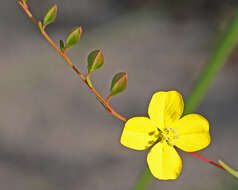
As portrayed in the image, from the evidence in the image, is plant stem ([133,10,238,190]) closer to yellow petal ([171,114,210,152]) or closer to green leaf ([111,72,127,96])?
yellow petal ([171,114,210,152])

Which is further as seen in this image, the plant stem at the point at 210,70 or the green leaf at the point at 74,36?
the plant stem at the point at 210,70

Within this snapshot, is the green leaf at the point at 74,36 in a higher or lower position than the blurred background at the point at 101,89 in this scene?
higher

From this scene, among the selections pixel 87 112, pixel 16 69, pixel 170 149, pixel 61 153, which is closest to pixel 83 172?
pixel 61 153

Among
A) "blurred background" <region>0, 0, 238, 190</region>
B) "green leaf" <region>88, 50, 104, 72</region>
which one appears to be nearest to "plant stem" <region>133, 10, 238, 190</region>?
"green leaf" <region>88, 50, 104, 72</region>

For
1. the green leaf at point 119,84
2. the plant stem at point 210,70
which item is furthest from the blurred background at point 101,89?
the green leaf at point 119,84

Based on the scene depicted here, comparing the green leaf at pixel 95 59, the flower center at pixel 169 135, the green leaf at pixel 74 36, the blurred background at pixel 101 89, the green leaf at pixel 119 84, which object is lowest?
the blurred background at pixel 101 89

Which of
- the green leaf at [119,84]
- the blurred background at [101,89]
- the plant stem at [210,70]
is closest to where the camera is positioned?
the green leaf at [119,84]

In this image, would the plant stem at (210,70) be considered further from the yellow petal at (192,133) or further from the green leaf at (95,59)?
the green leaf at (95,59)
